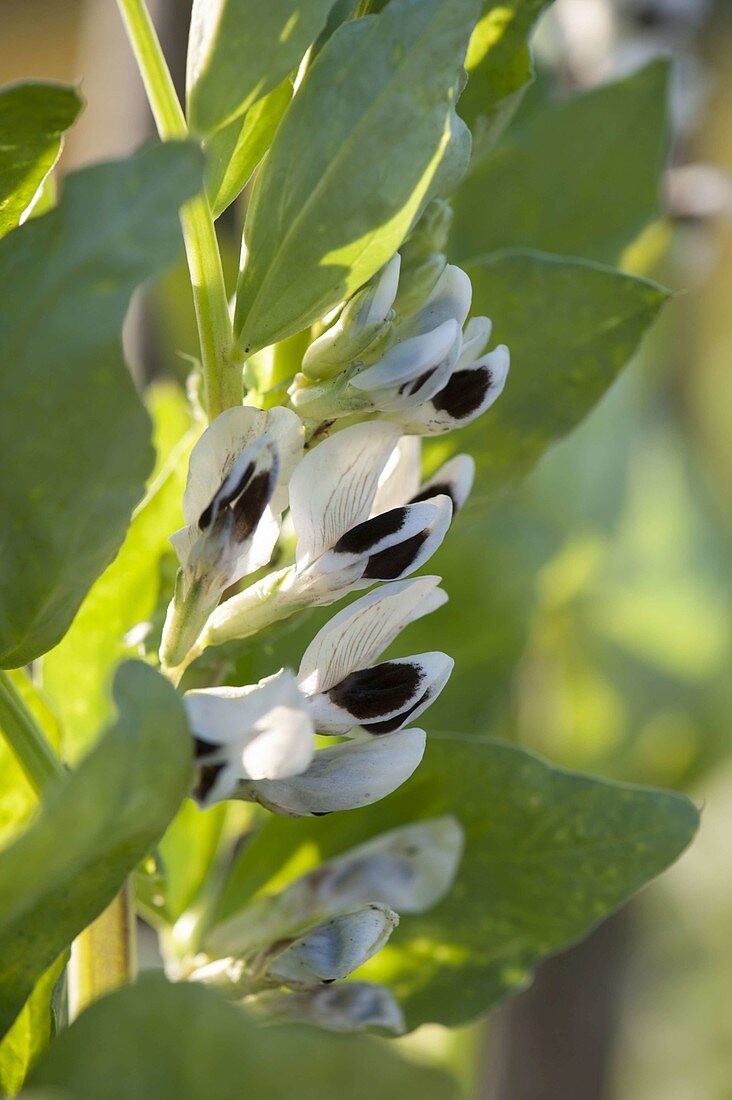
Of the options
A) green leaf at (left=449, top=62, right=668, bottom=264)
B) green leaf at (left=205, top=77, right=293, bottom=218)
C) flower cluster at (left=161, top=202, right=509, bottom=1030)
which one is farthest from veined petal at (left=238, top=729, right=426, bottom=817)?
green leaf at (left=449, top=62, right=668, bottom=264)

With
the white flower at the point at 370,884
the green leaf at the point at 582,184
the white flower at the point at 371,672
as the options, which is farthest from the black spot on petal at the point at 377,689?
the green leaf at the point at 582,184

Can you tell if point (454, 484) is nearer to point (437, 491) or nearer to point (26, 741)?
point (437, 491)

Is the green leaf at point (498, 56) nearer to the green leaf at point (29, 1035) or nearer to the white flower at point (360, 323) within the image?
the white flower at point (360, 323)

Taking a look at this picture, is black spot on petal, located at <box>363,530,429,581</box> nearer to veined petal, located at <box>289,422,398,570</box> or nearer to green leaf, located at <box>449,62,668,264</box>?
veined petal, located at <box>289,422,398,570</box>

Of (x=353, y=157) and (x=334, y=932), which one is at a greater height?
(x=353, y=157)

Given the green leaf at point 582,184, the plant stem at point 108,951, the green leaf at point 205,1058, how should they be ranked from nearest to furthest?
1. the green leaf at point 205,1058
2. the plant stem at point 108,951
3. the green leaf at point 582,184

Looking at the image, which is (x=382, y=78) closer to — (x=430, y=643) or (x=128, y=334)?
(x=430, y=643)

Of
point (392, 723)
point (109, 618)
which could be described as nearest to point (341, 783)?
point (392, 723)
